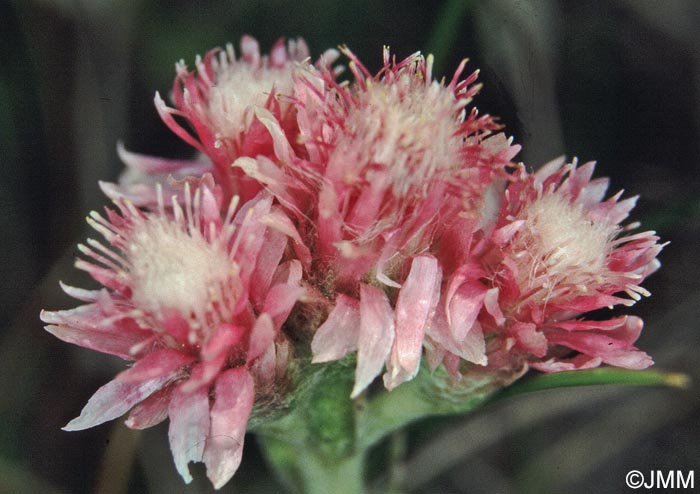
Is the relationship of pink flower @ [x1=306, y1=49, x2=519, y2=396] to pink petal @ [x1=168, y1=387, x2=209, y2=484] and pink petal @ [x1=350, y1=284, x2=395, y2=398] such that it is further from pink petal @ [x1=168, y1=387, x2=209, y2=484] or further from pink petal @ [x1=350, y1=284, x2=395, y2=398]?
pink petal @ [x1=168, y1=387, x2=209, y2=484]

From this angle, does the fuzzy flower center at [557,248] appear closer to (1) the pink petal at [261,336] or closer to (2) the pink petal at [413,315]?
(2) the pink petal at [413,315]

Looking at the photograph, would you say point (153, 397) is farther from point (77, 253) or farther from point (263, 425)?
point (77, 253)

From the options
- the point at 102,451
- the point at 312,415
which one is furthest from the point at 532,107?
the point at 102,451

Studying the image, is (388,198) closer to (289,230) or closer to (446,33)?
(289,230)

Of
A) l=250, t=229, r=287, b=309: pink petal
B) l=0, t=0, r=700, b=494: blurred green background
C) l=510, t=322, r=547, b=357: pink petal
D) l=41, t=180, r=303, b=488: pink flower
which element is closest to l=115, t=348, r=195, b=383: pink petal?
l=41, t=180, r=303, b=488: pink flower

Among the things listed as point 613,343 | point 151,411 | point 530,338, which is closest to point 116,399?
point 151,411

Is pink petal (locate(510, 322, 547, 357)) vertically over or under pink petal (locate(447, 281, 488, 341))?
under

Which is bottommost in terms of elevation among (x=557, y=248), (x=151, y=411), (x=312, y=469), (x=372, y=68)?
(x=312, y=469)
